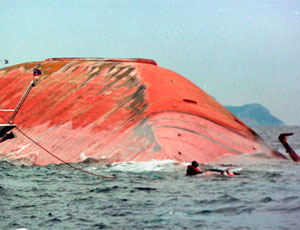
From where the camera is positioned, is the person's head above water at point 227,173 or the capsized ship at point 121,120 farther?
the capsized ship at point 121,120

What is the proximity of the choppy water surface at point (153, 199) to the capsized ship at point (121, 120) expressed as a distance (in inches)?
159

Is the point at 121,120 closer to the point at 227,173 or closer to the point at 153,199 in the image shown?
the point at 227,173

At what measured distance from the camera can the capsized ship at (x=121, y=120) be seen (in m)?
44.3

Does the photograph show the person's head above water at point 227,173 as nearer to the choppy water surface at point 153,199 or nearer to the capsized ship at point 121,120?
the choppy water surface at point 153,199

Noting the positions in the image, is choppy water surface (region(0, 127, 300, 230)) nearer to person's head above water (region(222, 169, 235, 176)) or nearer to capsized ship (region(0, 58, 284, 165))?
person's head above water (region(222, 169, 235, 176))

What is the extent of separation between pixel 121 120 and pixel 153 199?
74.8 ft

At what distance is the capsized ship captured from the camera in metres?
44.3

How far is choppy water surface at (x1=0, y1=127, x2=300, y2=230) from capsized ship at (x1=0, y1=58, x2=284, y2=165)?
4033mm

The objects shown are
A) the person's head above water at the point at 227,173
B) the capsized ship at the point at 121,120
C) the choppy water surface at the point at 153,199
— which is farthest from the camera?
the capsized ship at the point at 121,120

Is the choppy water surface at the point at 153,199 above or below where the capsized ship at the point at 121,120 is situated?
below

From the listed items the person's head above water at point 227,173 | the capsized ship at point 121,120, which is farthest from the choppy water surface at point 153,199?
the capsized ship at point 121,120

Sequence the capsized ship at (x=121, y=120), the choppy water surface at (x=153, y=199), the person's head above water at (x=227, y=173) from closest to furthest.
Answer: the choppy water surface at (x=153, y=199), the person's head above water at (x=227, y=173), the capsized ship at (x=121, y=120)

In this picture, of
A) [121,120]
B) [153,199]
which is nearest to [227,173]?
[153,199]

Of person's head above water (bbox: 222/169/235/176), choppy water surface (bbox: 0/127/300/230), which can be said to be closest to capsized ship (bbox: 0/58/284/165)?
choppy water surface (bbox: 0/127/300/230)
